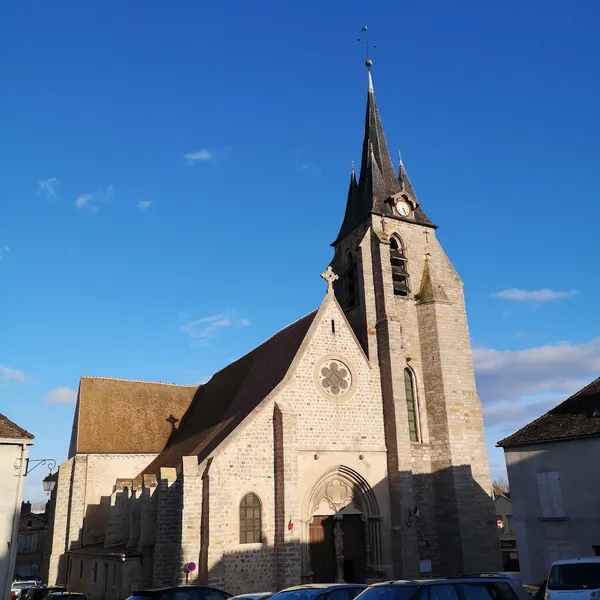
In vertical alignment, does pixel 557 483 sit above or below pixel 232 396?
below

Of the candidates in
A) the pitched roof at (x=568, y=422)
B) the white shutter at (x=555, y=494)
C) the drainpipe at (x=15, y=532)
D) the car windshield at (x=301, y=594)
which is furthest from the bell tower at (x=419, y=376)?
the drainpipe at (x=15, y=532)

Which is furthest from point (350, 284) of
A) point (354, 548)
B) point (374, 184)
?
point (354, 548)

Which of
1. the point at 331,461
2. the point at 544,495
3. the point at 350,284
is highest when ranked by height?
the point at 350,284

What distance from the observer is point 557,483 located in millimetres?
17031

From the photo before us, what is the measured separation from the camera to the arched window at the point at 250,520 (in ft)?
51.9

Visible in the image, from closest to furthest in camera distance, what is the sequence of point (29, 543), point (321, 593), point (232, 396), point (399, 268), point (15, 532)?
Result: point (321, 593), point (15, 532), point (232, 396), point (399, 268), point (29, 543)

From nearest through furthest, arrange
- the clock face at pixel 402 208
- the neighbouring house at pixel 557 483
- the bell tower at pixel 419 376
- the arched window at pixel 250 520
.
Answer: the arched window at pixel 250 520 → the neighbouring house at pixel 557 483 → the bell tower at pixel 419 376 → the clock face at pixel 402 208

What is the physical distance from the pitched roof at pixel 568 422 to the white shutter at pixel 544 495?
1.06 m

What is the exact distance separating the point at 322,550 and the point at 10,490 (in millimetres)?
8796

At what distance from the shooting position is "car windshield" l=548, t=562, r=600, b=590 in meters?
9.62

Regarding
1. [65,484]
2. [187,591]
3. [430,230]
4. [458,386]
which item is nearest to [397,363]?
[458,386]

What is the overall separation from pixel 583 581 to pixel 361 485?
8638 millimetres

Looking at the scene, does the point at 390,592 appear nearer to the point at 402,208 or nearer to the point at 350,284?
the point at 350,284

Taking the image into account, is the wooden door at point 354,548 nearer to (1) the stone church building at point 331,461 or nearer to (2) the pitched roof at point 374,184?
(1) the stone church building at point 331,461
